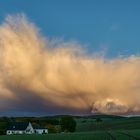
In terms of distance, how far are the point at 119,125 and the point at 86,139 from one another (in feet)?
205

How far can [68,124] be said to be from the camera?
16150 cm

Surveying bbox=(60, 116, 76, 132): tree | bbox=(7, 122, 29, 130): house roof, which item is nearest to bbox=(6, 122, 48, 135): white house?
bbox=(7, 122, 29, 130): house roof

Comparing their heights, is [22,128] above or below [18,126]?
below

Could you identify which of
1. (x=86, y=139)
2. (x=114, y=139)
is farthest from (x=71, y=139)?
(x=114, y=139)

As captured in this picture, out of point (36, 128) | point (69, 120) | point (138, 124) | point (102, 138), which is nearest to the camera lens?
point (102, 138)

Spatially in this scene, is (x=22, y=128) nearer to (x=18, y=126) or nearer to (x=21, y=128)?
(x=21, y=128)

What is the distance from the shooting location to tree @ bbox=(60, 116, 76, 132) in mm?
160875

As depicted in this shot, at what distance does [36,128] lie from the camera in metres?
185

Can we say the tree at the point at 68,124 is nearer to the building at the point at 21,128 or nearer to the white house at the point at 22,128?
the white house at the point at 22,128

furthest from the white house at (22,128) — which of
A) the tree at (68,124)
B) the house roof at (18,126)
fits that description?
the tree at (68,124)

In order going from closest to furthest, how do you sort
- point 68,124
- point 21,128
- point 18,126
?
point 68,124 < point 18,126 < point 21,128

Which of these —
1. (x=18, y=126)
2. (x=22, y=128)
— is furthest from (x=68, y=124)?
(x=18, y=126)

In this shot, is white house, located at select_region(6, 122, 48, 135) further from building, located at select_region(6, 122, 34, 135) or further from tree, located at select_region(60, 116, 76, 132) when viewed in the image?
tree, located at select_region(60, 116, 76, 132)

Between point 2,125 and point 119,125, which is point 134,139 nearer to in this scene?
point 119,125
